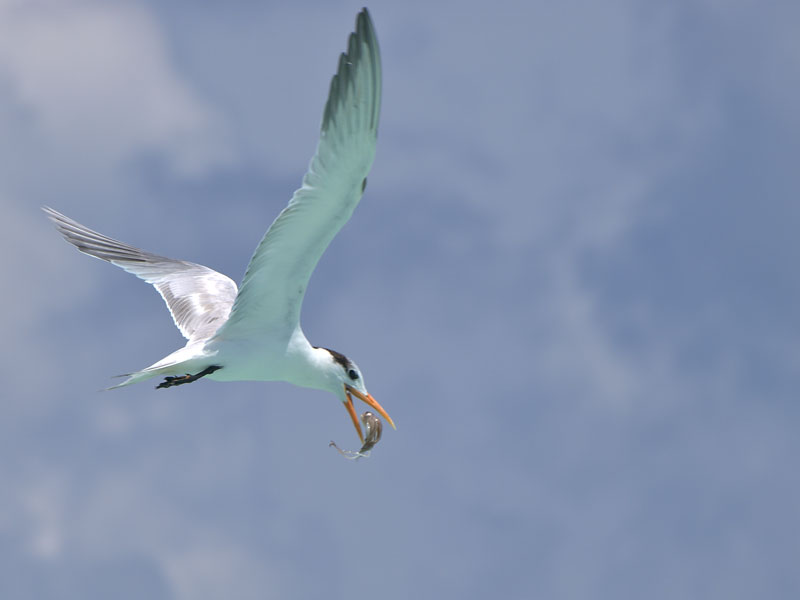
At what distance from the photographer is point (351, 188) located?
8695mm

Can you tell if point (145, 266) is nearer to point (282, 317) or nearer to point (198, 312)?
point (198, 312)

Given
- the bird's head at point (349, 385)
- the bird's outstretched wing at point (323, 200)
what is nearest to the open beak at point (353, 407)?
the bird's head at point (349, 385)

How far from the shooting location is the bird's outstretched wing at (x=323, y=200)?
7918 millimetres

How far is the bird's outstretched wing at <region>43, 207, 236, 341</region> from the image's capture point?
12.9 meters

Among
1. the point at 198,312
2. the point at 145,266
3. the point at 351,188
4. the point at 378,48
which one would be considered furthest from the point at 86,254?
the point at 378,48

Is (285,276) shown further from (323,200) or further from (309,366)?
(309,366)

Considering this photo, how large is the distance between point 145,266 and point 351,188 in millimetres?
6539

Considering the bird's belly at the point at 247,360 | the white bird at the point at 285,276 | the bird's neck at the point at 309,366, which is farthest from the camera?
the bird's neck at the point at 309,366

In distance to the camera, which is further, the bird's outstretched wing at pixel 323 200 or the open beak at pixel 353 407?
the open beak at pixel 353 407

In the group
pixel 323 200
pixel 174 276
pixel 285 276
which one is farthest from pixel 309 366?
pixel 174 276

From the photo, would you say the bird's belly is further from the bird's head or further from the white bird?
the bird's head

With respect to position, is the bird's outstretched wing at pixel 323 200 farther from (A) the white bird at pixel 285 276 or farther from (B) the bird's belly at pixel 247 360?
(B) the bird's belly at pixel 247 360

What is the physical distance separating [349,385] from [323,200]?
3192mm

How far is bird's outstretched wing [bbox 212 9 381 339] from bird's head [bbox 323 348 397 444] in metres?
0.88
